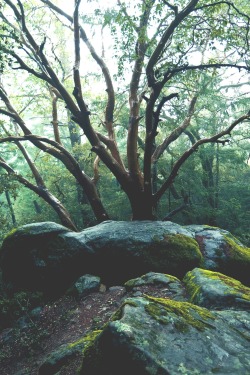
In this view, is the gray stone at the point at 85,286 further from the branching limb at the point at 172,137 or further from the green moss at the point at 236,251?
the branching limb at the point at 172,137

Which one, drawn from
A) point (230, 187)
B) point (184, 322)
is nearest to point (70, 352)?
point (184, 322)

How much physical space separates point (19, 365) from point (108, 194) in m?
12.9

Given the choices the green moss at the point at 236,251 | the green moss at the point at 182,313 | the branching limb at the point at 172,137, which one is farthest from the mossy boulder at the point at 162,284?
the branching limb at the point at 172,137

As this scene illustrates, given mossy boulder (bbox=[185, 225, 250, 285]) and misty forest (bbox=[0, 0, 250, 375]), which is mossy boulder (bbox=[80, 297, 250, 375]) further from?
mossy boulder (bbox=[185, 225, 250, 285])

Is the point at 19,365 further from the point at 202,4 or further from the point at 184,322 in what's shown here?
the point at 202,4

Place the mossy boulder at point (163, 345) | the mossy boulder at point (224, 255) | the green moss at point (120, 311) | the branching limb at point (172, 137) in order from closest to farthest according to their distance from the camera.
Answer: the mossy boulder at point (163, 345) < the green moss at point (120, 311) < the mossy boulder at point (224, 255) < the branching limb at point (172, 137)

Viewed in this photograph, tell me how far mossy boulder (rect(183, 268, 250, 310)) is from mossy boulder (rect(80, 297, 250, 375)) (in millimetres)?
1102

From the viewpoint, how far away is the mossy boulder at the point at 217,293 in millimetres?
4117

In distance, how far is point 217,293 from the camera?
4.34 metres

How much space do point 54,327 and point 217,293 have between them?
3832 mm

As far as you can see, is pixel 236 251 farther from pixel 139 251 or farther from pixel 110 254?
pixel 110 254

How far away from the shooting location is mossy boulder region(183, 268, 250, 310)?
4.12m

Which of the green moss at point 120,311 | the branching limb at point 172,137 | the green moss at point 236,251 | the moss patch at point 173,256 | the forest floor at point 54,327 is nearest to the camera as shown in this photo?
the green moss at point 120,311

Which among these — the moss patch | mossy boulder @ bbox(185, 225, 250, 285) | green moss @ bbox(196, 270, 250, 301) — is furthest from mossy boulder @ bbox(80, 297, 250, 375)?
mossy boulder @ bbox(185, 225, 250, 285)
